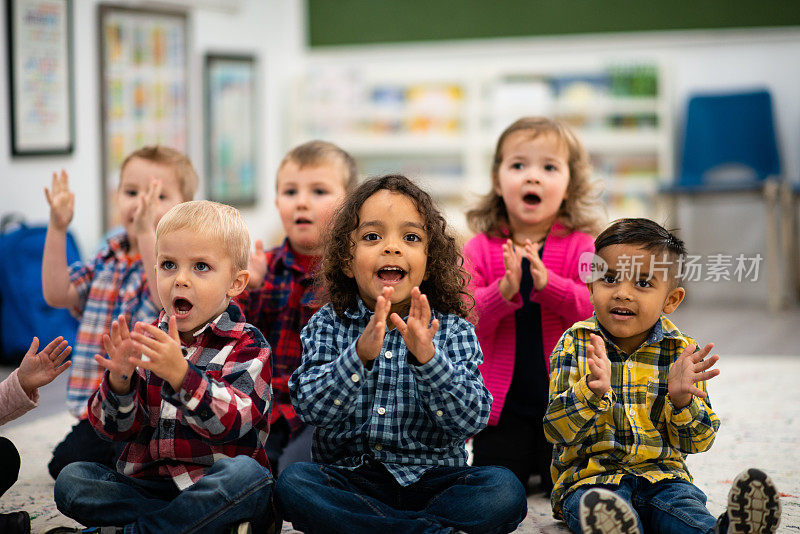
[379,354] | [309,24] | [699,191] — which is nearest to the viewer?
[379,354]

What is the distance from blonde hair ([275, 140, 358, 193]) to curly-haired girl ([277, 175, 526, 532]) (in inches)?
19.0

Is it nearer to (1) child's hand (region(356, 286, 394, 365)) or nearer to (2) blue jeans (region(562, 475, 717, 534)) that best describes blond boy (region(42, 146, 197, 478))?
(1) child's hand (region(356, 286, 394, 365))

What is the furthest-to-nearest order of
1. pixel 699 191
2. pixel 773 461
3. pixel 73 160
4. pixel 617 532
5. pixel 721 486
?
pixel 699 191 → pixel 73 160 → pixel 773 461 → pixel 721 486 → pixel 617 532

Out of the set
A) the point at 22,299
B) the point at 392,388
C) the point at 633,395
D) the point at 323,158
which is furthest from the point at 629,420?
the point at 22,299

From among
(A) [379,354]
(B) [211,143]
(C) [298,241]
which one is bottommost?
(A) [379,354]

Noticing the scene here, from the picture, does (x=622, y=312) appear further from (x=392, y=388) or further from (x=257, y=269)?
(x=257, y=269)

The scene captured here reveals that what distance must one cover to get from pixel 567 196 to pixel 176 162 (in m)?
1.00

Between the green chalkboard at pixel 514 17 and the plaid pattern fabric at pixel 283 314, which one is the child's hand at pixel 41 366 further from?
the green chalkboard at pixel 514 17

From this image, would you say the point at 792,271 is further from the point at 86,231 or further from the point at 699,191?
the point at 86,231

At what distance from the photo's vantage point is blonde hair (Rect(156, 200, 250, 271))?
1.65m

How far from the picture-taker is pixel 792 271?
5215mm

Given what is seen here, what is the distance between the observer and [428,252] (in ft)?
5.69

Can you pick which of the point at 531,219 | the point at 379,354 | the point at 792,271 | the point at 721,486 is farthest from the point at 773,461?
the point at 792,271

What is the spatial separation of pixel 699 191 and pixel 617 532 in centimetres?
374
